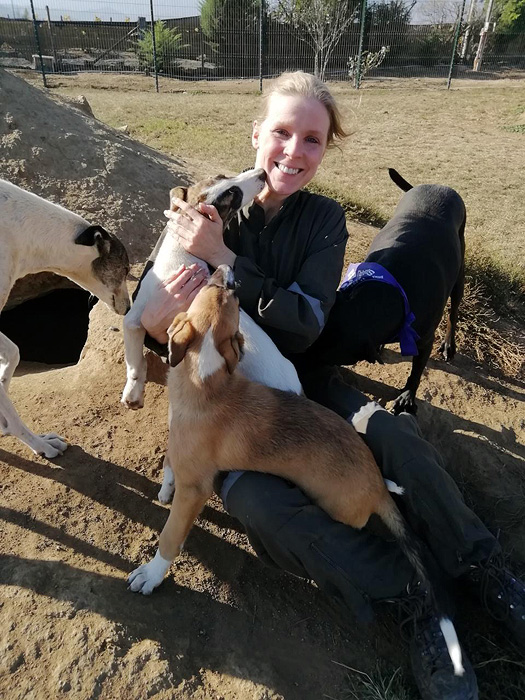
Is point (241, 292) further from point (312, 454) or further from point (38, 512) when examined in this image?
point (38, 512)

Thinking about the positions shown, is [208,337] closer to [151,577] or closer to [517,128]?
[151,577]

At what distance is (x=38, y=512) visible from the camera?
296 centimetres

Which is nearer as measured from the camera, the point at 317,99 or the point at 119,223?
the point at 317,99

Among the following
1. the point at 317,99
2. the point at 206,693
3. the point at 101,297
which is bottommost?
the point at 206,693

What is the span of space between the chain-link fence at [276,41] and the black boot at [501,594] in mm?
20951

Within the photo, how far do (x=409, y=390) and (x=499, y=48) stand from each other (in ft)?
89.7

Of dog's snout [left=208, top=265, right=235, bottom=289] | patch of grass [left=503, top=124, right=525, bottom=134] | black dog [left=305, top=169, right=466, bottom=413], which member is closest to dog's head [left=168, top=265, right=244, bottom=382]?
dog's snout [left=208, top=265, right=235, bottom=289]

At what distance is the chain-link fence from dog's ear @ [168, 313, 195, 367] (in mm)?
20699

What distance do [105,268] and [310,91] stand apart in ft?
6.65

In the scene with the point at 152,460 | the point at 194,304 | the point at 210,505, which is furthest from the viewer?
the point at 152,460

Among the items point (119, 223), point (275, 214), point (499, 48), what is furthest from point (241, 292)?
point (499, 48)

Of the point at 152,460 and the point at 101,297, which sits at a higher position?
the point at 101,297

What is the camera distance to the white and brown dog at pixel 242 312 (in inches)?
109

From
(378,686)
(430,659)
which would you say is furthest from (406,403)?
(378,686)
